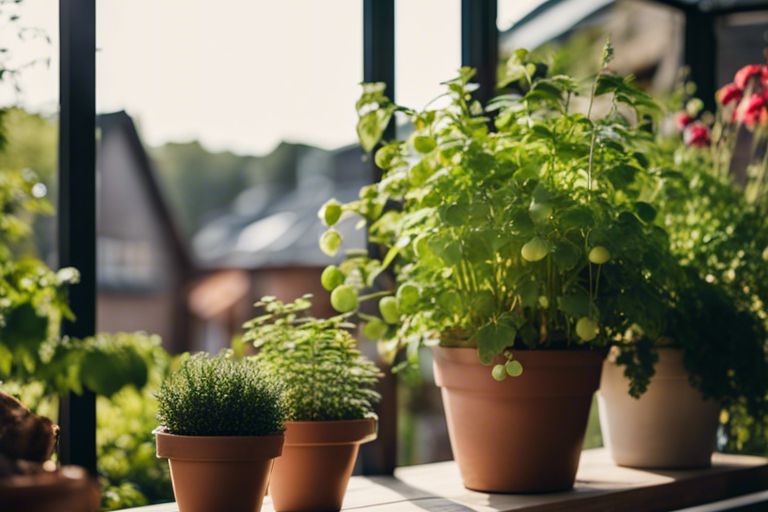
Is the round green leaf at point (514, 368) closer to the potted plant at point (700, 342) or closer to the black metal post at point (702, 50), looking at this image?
the potted plant at point (700, 342)

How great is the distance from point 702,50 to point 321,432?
6.54 ft

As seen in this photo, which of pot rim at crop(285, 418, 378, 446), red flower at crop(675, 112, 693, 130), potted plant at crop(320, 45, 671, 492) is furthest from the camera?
red flower at crop(675, 112, 693, 130)

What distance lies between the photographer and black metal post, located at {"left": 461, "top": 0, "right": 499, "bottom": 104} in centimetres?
229

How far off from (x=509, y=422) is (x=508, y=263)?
290 millimetres

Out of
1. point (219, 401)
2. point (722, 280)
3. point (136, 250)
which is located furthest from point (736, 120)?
point (136, 250)

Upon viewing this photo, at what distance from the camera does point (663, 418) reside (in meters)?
2.09

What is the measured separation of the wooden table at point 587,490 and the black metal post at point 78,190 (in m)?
0.18

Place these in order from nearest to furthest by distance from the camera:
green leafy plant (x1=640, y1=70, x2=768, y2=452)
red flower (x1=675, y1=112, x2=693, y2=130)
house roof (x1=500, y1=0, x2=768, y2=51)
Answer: green leafy plant (x1=640, y1=70, x2=768, y2=452) → red flower (x1=675, y1=112, x2=693, y2=130) → house roof (x1=500, y1=0, x2=768, y2=51)

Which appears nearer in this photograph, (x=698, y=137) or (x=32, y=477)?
(x=32, y=477)

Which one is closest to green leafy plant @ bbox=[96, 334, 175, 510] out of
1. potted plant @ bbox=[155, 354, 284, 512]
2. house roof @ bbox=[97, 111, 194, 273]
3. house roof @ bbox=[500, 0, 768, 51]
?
potted plant @ bbox=[155, 354, 284, 512]

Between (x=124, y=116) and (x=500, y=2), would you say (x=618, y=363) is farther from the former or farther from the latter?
(x=124, y=116)

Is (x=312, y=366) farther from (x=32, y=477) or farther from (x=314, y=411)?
(x=32, y=477)

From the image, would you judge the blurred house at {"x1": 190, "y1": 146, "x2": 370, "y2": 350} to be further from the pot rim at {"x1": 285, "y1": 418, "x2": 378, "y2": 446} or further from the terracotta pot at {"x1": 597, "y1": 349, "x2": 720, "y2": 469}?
the pot rim at {"x1": 285, "y1": 418, "x2": 378, "y2": 446}

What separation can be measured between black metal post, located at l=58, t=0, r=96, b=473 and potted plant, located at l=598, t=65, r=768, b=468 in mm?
1055
